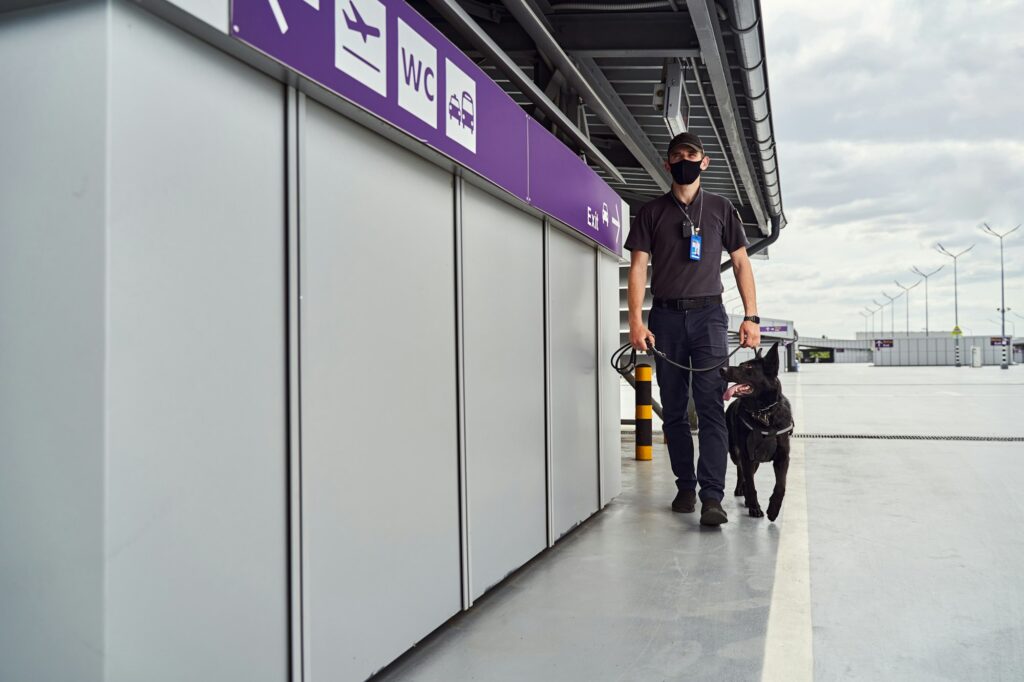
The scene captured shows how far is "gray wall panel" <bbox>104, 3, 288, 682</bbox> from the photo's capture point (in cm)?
142

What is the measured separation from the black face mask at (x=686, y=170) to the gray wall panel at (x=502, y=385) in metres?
1.14

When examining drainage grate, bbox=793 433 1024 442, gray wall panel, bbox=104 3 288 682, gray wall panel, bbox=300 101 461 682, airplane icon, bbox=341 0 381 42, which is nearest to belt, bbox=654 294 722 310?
gray wall panel, bbox=300 101 461 682

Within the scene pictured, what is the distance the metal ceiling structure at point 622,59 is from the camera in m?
4.05

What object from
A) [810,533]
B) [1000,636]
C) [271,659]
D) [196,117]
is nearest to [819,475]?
[810,533]

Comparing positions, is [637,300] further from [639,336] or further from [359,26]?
[359,26]

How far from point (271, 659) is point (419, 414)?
90cm

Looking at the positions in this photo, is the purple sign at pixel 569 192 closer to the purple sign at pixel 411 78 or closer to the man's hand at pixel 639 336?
the purple sign at pixel 411 78

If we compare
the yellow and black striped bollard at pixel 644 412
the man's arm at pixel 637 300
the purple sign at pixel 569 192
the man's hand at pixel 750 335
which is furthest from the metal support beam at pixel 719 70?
the yellow and black striped bollard at pixel 644 412

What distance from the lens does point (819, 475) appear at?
20.2 feet

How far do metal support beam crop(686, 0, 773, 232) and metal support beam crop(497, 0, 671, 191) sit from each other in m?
0.69

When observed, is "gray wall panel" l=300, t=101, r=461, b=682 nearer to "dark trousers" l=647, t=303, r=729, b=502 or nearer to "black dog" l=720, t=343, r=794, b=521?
"dark trousers" l=647, t=303, r=729, b=502

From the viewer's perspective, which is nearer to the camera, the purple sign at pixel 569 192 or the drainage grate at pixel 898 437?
the purple sign at pixel 569 192

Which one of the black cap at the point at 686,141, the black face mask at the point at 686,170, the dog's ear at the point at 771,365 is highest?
the black cap at the point at 686,141

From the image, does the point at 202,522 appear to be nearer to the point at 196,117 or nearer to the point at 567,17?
the point at 196,117
